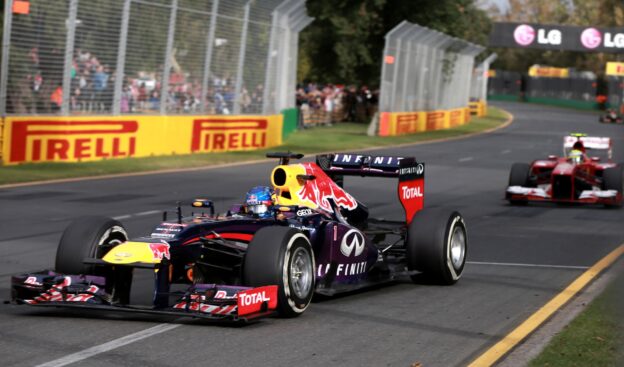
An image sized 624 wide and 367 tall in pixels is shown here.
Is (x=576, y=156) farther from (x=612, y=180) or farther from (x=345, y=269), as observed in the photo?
(x=345, y=269)

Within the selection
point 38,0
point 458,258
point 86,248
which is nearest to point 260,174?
point 38,0

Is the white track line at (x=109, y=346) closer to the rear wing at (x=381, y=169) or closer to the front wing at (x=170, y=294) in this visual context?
the front wing at (x=170, y=294)

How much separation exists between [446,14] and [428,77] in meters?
7.36

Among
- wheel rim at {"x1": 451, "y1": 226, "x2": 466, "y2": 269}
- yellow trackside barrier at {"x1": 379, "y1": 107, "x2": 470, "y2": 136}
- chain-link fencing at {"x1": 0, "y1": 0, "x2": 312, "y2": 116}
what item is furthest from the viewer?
yellow trackside barrier at {"x1": 379, "y1": 107, "x2": 470, "y2": 136}

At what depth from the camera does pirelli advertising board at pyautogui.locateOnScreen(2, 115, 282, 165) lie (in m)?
23.2

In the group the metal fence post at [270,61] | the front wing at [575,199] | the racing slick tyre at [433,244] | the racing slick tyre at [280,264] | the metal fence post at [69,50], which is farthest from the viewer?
the metal fence post at [270,61]

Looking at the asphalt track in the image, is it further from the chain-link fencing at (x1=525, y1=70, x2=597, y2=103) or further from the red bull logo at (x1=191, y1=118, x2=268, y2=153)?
the chain-link fencing at (x1=525, y1=70, x2=597, y2=103)

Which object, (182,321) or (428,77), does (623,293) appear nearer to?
(182,321)

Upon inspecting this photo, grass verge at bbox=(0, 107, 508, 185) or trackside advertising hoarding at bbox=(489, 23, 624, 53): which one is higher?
trackside advertising hoarding at bbox=(489, 23, 624, 53)

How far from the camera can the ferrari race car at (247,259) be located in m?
8.33

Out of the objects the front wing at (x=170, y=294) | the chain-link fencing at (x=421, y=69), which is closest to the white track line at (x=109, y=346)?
the front wing at (x=170, y=294)

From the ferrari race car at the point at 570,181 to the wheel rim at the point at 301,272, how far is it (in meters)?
11.7

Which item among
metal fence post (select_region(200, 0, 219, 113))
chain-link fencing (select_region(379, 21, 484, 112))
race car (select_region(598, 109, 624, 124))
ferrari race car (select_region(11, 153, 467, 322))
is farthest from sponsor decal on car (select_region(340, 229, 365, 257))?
race car (select_region(598, 109, 624, 124))

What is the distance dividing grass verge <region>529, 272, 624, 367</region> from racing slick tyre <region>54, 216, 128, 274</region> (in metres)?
3.32
